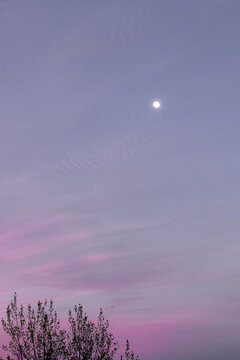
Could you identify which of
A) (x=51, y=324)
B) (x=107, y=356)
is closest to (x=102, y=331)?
(x=107, y=356)

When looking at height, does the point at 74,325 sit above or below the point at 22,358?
above

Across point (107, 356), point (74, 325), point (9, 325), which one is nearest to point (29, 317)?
point (9, 325)

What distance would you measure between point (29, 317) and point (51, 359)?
15.9ft

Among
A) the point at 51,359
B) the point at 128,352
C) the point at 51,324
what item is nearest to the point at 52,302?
the point at 51,324

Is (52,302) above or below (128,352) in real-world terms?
above

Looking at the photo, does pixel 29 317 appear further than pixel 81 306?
No

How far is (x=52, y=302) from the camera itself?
5097cm

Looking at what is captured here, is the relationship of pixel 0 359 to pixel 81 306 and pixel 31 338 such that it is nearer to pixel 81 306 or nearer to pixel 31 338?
pixel 31 338

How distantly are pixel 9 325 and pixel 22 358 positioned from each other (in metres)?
3.78

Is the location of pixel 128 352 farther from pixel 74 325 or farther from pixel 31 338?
pixel 31 338

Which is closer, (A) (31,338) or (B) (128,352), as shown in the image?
(A) (31,338)

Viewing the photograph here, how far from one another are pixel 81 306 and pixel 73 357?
554cm

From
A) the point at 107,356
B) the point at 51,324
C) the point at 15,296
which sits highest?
the point at 15,296

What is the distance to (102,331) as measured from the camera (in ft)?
171
